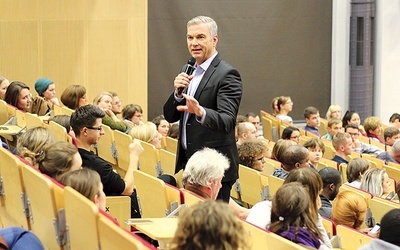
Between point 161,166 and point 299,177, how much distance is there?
78.4 inches

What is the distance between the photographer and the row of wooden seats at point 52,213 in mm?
2850

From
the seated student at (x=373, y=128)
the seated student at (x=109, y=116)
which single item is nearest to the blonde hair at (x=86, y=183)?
the seated student at (x=109, y=116)

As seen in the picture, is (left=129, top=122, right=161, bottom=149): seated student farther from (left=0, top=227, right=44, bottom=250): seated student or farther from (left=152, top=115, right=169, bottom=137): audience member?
(left=0, top=227, right=44, bottom=250): seated student

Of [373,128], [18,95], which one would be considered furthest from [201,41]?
[373,128]

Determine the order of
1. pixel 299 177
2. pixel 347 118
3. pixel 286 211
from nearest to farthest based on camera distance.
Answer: pixel 286 211 → pixel 299 177 → pixel 347 118

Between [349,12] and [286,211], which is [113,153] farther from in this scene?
[349,12]

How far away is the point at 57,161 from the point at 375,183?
278 cm

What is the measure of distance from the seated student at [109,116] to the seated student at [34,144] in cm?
278

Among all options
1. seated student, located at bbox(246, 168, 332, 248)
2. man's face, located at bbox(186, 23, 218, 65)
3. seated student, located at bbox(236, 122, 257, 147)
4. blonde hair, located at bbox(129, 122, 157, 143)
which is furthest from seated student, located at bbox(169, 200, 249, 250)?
seated student, located at bbox(236, 122, 257, 147)

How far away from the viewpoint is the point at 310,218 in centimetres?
358

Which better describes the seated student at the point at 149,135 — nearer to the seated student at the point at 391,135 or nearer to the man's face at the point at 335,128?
the man's face at the point at 335,128

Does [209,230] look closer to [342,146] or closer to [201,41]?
[201,41]

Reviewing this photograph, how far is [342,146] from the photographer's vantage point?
26.7ft

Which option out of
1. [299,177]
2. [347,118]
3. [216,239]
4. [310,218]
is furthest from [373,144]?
[216,239]
